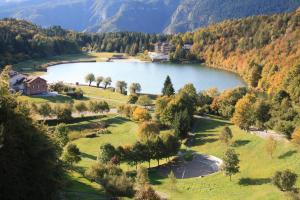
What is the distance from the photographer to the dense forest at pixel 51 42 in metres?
122

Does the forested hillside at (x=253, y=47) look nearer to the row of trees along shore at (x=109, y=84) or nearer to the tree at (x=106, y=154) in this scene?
the row of trees along shore at (x=109, y=84)

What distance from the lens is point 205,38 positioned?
157250 mm

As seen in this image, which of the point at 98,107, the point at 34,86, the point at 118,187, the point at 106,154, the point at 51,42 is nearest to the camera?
the point at 118,187

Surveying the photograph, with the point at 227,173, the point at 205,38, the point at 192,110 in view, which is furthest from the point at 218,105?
the point at 205,38

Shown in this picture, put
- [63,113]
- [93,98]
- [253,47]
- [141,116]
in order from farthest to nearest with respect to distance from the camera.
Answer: [253,47], [93,98], [141,116], [63,113]

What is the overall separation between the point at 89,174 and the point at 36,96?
129ft

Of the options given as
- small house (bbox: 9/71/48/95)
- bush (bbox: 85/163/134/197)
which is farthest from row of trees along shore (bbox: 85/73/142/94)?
bush (bbox: 85/163/134/197)

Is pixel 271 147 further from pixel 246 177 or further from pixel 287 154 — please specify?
pixel 246 177

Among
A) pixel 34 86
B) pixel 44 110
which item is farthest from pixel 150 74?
pixel 44 110

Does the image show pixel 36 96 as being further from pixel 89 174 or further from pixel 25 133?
pixel 25 133

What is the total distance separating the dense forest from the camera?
122 metres

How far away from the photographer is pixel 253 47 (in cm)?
13212

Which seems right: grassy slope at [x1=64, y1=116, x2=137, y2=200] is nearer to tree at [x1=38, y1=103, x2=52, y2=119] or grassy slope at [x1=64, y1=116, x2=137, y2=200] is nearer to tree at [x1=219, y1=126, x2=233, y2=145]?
tree at [x1=38, y1=103, x2=52, y2=119]

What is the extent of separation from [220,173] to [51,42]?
111m
